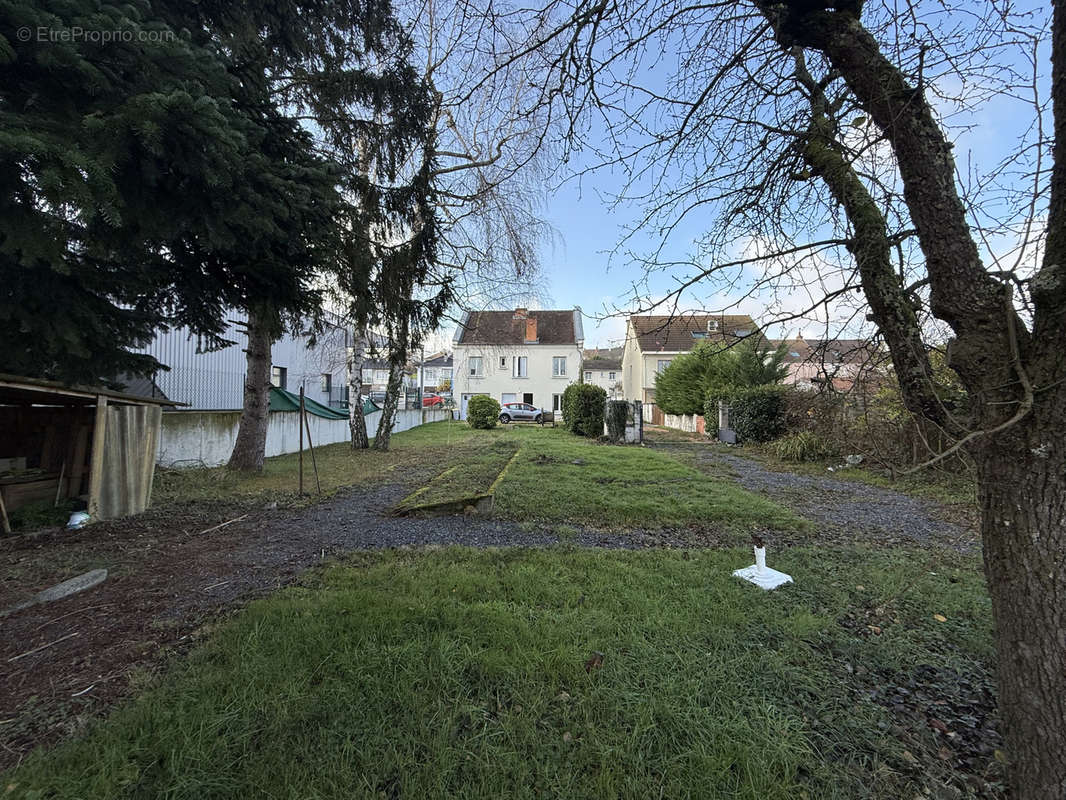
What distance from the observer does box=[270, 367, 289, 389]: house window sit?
19141 mm

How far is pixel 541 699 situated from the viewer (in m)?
2.07

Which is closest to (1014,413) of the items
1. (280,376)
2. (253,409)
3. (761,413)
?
(253,409)

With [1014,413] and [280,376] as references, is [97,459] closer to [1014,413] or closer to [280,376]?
[1014,413]

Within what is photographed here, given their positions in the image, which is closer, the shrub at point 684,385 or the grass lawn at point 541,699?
the grass lawn at point 541,699

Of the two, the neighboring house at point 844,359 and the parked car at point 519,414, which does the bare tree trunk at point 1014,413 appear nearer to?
the neighboring house at point 844,359

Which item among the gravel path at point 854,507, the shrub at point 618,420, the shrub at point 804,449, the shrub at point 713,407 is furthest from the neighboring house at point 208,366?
the shrub at point 713,407

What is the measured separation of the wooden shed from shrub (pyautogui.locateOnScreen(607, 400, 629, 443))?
1172 centimetres

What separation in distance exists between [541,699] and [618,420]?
13.0 metres

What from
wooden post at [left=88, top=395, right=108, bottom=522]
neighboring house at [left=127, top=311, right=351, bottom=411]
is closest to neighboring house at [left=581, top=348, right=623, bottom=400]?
neighboring house at [left=127, top=311, right=351, bottom=411]

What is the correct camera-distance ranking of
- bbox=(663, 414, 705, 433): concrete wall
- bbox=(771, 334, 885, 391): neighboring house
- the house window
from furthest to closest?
the house window, bbox=(663, 414, 705, 433): concrete wall, bbox=(771, 334, 885, 391): neighboring house

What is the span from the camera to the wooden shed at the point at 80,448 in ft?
17.3

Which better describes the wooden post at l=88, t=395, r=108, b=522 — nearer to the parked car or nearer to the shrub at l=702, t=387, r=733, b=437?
the shrub at l=702, t=387, r=733, b=437

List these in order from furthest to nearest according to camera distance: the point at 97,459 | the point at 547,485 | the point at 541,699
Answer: the point at 547,485
the point at 97,459
the point at 541,699

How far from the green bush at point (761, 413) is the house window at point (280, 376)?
60.5ft
